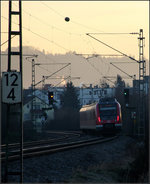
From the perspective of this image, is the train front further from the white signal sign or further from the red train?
the white signal sign

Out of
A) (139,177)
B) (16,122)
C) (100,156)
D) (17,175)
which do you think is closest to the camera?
(17,175)

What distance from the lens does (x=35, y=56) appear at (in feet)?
157

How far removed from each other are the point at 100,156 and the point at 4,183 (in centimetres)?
1267

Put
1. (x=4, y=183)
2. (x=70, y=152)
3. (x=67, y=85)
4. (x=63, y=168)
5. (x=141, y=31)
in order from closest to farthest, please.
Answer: (x=4, y=183)
(x=63, y=168)
(x=70, y=152)
(x=141, y=31)
(x=67, y=85)

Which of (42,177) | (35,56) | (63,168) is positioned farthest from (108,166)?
(35,56)

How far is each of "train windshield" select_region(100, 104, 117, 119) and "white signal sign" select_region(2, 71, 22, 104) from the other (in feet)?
95.2

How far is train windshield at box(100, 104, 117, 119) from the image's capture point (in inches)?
1671

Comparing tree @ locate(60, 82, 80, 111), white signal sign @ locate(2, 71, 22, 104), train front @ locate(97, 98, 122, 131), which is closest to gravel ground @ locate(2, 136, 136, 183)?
white signal sign @ locate(2, 71, 22, 104)

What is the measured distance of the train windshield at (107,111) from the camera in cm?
4244

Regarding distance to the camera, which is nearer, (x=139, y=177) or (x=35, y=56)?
(x=139, y=177)

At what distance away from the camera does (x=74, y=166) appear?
21.0m

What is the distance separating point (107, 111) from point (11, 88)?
29.3m

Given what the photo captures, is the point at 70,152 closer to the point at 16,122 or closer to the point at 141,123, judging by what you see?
the point at 141,123

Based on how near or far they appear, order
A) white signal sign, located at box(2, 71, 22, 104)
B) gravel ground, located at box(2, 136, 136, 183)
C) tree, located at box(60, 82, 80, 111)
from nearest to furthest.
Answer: white signal sign, located at box(2, 71, 22, 104)
gravel ground, located at box(2, 136, 136, 183)
tree, located at box(60, 82, 80, 111)
